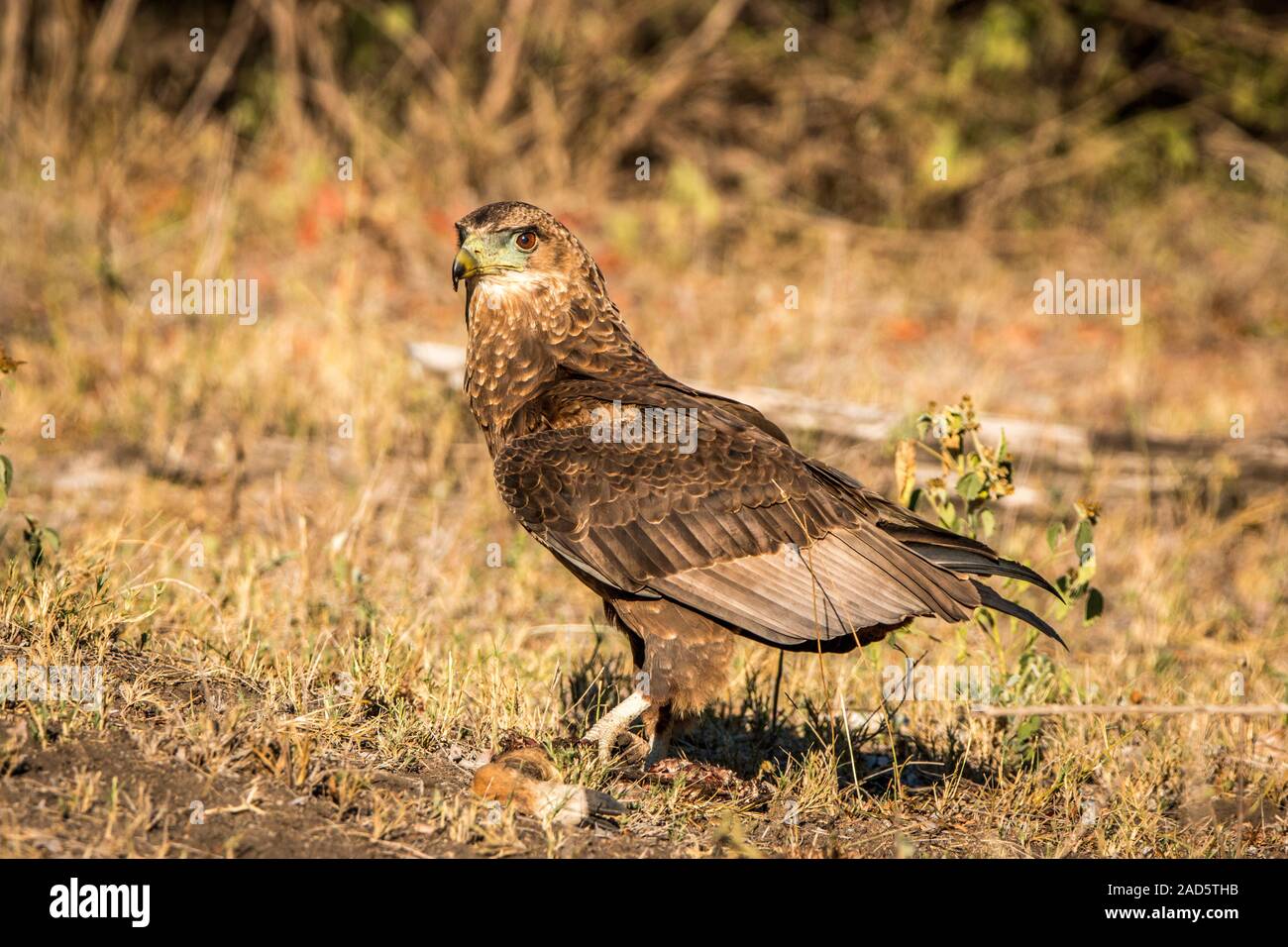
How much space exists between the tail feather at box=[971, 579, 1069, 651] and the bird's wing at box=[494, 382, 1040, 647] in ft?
0.07

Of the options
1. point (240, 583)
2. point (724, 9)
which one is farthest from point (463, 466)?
point (724, 9)

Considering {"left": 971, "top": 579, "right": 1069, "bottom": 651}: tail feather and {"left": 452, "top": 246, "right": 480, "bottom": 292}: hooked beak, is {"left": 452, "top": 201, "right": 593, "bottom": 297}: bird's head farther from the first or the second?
{"left": 971, "top": 579, "right": 1069, "bottom": 651}: tail feather

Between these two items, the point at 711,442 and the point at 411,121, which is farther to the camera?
the point at 411,121

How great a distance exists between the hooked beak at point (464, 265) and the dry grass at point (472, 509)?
46.6 inches

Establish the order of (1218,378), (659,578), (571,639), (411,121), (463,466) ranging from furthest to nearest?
1. (411,121)
2. (1218,378)
3. (463,466)
4. (571,639)
5. (659,578)

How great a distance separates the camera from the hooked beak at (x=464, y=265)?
15.0 ft

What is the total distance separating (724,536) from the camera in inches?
164

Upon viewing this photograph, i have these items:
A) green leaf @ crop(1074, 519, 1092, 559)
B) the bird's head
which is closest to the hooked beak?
the bird's head

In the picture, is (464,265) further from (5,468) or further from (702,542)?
(5,468)

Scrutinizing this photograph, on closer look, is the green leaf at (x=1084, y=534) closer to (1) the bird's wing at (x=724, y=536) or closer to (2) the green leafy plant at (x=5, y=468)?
(1) the bird's wing at (x=724, y=536)

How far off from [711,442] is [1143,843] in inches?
69.9

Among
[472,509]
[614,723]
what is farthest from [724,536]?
[472,509]
